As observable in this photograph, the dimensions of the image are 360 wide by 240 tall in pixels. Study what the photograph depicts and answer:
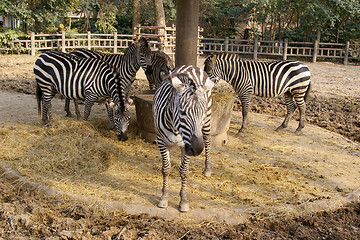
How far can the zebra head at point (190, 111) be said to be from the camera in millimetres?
3990

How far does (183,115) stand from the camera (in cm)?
418

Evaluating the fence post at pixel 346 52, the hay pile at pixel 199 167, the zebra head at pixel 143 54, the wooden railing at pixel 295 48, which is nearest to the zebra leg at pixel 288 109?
the hay pile at pixel 199 167

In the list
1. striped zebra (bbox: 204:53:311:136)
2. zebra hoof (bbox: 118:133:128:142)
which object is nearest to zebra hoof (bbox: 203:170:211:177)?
zebra hoof (bbox: 118:133:128:142)

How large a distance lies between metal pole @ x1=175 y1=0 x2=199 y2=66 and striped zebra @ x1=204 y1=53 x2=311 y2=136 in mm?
1059

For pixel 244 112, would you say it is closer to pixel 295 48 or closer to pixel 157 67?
pixel 157 67

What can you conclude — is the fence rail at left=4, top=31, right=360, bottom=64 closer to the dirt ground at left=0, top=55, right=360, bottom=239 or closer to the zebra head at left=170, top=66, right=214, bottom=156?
the dirt ground at left=0, top=55, right=360, bottom=239

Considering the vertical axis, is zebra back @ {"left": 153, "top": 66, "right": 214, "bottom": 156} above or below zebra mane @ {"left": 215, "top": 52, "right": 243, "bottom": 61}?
below

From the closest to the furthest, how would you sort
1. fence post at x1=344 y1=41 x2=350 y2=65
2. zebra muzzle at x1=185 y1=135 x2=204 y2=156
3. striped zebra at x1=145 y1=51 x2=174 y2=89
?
zebra muzzle at x1=185 y1=135 x2=204 y2=156, striped zebra at x1=145 y1=51 x2=174 y2=89, fence post at x1=344 y1=41 x2=350 y2=65

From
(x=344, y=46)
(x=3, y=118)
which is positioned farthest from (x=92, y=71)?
(x=344, y=46)

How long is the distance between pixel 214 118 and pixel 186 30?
1827 millimetres

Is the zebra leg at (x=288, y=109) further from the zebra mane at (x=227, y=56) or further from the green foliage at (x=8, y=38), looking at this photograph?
the green foliage at (x=8, y=38)

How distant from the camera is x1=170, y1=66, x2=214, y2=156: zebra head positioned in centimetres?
399

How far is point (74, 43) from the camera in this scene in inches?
930

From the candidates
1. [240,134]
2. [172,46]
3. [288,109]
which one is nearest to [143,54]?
[240,134]
